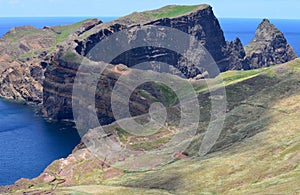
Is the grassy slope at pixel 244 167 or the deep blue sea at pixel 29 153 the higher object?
the grassy slope at pixel 244 167

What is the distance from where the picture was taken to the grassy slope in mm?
85394

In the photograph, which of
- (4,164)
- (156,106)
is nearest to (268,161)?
(156,106)

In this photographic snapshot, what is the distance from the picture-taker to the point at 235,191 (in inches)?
3268

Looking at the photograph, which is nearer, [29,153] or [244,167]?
[244,167]

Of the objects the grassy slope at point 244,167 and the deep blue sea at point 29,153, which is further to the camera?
the deep blue sea at point 29,153

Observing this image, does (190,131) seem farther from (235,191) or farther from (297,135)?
(235,191)

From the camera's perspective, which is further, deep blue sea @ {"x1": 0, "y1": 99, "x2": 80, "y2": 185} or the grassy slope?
deep blue sea @ {"x1": 0, "y1": 99, "x2": 80, "y2": 185}

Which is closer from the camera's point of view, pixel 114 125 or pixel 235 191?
pixel 235 191

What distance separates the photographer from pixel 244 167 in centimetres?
9431

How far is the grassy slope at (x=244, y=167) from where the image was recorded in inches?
3362

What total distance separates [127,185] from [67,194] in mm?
15857

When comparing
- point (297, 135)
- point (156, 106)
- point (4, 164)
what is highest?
point (297, 135)

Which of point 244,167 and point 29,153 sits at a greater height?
point 244,167

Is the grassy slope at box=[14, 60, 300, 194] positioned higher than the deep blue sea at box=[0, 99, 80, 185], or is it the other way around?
the grassy slope at box=[14, 60, 300, 194]
